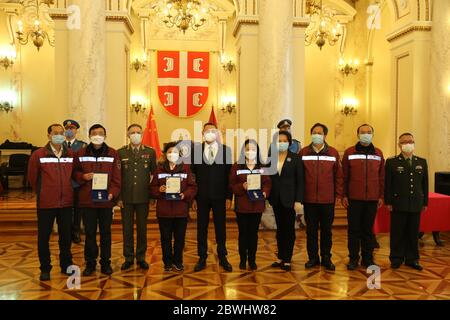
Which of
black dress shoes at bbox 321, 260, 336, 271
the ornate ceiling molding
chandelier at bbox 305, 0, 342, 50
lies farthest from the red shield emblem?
black dress shoes at bbox 321, 260, 336, 271

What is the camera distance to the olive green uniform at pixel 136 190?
5367 mm

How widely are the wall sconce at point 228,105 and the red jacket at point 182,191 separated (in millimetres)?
7076

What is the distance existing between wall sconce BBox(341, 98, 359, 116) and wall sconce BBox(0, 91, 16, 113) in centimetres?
906

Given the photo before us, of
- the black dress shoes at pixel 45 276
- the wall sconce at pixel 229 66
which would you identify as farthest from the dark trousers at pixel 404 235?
the wall sconce at pixel 229 66

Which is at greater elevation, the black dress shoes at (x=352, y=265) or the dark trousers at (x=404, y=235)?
the dark trousers at (x=404, y=235)

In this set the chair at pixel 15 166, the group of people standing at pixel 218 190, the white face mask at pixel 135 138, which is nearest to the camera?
the group of people standing at pixel 218 190

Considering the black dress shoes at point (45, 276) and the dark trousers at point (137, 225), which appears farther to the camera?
the dark trousers at point (137, 225)

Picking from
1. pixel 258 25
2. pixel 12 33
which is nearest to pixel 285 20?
pixel 258 25

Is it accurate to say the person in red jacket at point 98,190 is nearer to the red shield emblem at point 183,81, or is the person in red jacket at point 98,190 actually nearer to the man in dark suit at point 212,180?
the man in dark suit at point 212,180

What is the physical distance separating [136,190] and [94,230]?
0.67 metres

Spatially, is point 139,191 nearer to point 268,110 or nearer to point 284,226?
point 284,226

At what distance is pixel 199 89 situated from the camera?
40.6 ft

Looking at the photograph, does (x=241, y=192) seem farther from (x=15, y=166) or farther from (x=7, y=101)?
(x=7, y=101)

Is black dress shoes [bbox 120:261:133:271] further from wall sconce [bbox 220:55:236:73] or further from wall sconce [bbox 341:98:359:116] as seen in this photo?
wall sconce [bbox 341:98:359:116]
